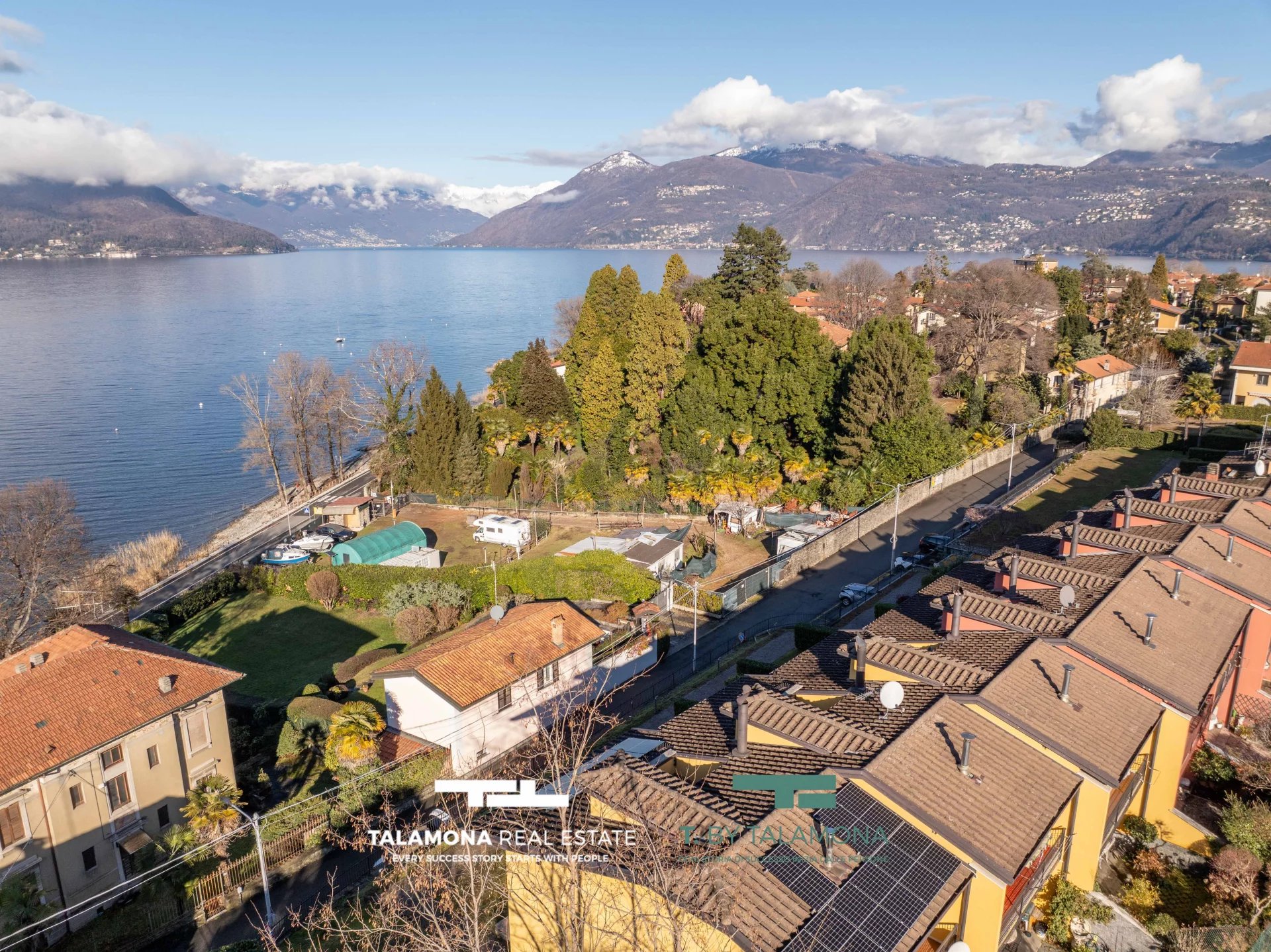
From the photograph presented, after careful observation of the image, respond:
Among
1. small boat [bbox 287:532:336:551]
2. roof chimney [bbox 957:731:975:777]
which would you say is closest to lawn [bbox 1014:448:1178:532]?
roof chimney [bbox 957:731:975:777]

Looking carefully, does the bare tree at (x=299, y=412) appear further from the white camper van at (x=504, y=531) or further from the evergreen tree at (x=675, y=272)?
the evergreen tree at (x=675, y=272)

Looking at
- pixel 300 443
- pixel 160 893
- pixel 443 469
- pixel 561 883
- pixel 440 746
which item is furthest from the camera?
pixel 300 443

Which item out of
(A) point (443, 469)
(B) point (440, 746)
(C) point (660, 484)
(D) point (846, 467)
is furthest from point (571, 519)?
(B) point (440, 746)

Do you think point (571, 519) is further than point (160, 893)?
Yes

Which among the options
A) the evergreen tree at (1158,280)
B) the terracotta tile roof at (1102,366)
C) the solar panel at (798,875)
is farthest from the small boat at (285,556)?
the evergreen tree at (1158,280)

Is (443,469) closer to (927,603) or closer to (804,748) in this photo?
(927,603)

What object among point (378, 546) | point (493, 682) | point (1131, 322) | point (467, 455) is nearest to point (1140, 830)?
point (493, 682)

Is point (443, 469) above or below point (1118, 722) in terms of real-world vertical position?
below

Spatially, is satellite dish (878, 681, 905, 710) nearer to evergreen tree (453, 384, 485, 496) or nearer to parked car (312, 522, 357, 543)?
parked car (312, 522, 357, 543)

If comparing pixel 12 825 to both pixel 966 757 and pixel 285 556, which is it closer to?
pixel 966 757
